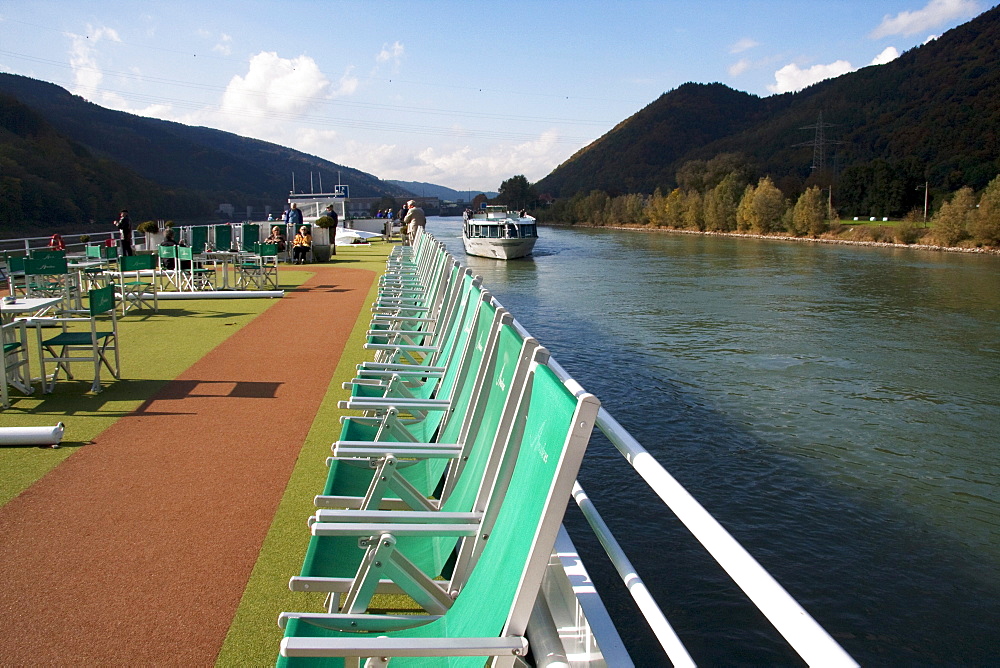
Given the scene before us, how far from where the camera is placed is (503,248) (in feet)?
153

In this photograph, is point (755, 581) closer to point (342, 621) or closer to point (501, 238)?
point (342, 621)

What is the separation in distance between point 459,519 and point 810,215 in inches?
2652

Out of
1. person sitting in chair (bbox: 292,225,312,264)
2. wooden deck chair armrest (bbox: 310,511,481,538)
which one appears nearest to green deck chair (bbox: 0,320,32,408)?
wooden deck chair armrest (bbox: 310,511,481,538)

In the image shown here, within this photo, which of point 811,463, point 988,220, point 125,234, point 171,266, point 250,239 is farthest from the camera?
point 988,220

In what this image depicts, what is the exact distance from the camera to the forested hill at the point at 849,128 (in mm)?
89375

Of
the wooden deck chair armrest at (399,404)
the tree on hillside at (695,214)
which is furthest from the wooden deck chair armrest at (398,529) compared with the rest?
the tree on hillside at (695,214)

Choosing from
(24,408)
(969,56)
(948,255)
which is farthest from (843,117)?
(24,408)

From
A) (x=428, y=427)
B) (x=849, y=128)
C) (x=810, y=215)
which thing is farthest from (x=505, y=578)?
(x=849, y=128)

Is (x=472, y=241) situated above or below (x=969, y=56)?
below

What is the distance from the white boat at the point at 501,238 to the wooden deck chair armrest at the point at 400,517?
43930mm

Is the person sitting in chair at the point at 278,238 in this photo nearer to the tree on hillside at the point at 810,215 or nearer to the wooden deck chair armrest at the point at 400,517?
the wooden deck chair armrest at the point at 400,517

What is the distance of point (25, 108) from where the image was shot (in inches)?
3194

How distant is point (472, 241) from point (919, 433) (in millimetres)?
39581

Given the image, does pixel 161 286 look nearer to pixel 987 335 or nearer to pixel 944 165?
pixel 987 335
